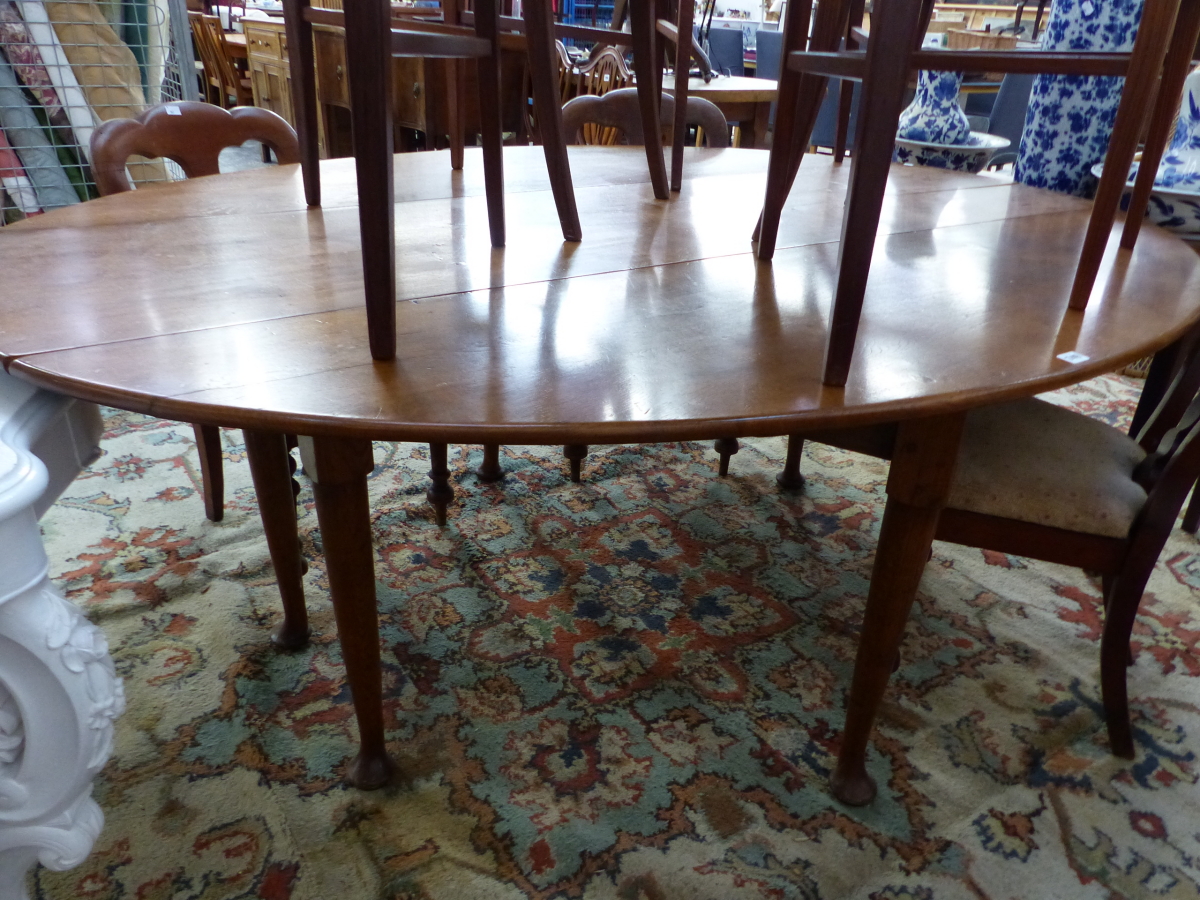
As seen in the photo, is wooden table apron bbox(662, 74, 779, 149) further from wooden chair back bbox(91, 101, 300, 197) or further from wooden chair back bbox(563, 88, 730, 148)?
wooden chair back bbox(91, 101, 300, 197)

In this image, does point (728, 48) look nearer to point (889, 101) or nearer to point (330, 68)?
point (330, 68)

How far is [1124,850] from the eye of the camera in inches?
39.9

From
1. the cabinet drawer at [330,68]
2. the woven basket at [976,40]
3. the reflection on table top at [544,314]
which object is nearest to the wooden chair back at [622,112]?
the reflection on table top at [544,314]

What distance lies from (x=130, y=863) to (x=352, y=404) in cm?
68

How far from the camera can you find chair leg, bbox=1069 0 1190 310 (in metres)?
0.80

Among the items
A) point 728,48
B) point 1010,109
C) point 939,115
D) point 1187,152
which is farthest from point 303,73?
point 728,48

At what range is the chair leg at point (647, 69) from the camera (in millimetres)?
1404

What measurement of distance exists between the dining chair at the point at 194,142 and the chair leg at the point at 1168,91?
53.1 inches

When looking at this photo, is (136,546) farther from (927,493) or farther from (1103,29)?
(1103,29)

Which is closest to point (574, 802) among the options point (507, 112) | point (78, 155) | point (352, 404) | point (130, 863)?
point (130, 863)

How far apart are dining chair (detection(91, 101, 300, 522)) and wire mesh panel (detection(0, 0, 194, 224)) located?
1.31 feet

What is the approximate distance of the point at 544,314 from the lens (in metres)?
0.91

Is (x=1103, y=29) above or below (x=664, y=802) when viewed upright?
above

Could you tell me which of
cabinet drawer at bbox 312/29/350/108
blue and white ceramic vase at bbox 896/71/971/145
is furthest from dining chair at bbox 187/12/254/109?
blue and white ceramic vase at bbox 896/71/971/145
